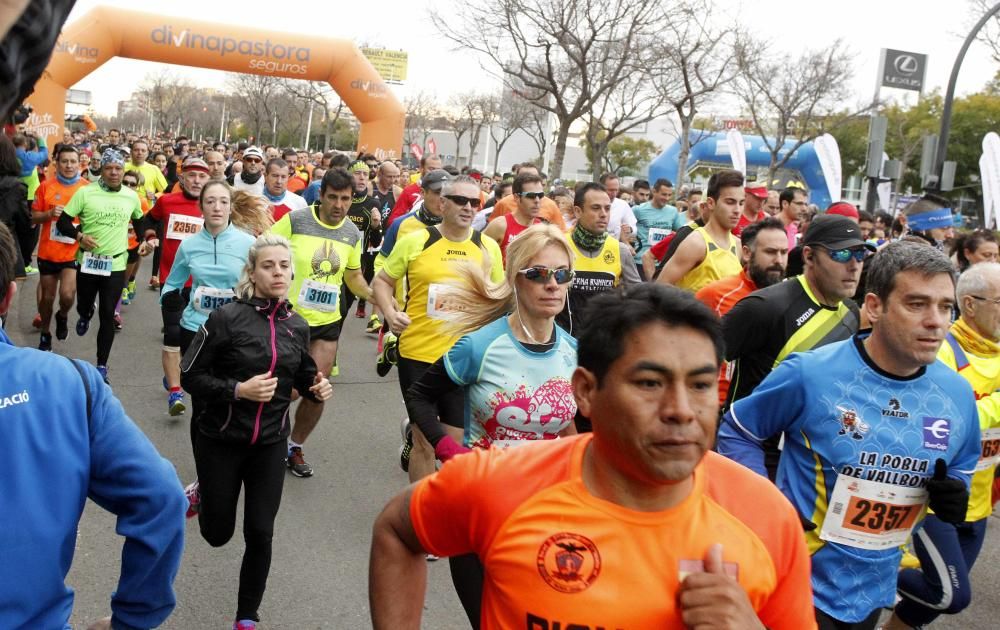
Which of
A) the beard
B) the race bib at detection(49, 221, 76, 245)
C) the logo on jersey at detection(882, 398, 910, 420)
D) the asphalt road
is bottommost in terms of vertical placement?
the asphalt road

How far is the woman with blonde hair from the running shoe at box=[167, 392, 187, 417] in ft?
12.7

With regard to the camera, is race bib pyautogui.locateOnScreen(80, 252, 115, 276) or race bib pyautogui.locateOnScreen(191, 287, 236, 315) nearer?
race bib pyautogui.locateOnScreen(191, 287, 236, 315)

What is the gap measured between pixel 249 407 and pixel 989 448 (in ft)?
10.9

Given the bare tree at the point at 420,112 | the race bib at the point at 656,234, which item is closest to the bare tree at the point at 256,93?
the bare tree at the point at 420,112

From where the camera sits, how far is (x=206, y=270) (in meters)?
6.59

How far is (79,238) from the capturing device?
340 inches

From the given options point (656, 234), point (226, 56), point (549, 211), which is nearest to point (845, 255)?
point (549, 211)

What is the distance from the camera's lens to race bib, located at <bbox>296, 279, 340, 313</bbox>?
22.3 ft

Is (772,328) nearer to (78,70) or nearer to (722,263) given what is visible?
(722,263)

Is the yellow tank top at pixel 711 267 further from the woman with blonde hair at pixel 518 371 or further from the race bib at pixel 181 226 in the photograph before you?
the race bib at pixel 181 226

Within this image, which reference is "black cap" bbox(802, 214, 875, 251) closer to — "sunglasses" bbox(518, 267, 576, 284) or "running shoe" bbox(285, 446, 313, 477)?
"sunglasses" bbox(518, 267, 576, 284)

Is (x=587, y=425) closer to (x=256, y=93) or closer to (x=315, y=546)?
(x=315, y=546)

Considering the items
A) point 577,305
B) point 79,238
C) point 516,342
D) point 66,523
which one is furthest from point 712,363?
point 79,238

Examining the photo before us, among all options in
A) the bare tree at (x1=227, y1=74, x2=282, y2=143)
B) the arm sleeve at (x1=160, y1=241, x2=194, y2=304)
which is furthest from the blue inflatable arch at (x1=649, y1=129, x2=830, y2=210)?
the arm sleeve at (x1=160, y1=241, x2=194, y2=304)
